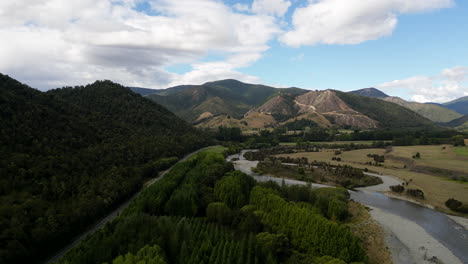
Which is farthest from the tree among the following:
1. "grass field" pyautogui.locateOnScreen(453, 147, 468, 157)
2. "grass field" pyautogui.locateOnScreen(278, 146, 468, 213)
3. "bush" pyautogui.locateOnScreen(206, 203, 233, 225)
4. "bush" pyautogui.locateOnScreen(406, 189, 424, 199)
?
"grass field" pyautogui.locateOnScreen(453, 147, 468, 157)

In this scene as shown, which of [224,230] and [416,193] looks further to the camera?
[416,193]

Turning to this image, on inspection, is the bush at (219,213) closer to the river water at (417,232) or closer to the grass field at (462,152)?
the river water at (417,232)

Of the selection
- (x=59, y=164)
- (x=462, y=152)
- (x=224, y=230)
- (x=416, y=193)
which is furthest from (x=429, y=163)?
(x=59, y=164)

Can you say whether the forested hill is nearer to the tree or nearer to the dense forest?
the dense forest

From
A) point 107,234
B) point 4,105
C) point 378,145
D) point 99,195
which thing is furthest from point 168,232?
point 378,145

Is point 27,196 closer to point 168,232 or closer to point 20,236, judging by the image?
point 20,236

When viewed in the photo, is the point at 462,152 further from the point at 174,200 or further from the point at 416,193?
A: the point at 174,200
